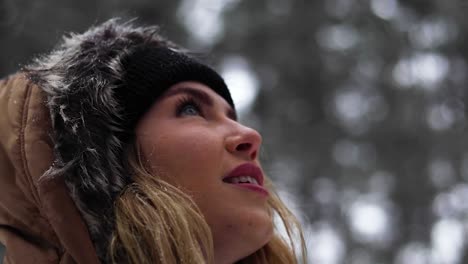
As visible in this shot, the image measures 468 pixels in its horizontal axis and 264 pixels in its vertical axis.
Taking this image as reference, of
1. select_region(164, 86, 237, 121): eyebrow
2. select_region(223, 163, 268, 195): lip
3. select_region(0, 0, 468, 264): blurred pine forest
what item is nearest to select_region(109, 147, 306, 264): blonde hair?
select_region(223, 163, 268, 195): lip

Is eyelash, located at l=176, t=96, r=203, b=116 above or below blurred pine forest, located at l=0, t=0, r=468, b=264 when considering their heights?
above

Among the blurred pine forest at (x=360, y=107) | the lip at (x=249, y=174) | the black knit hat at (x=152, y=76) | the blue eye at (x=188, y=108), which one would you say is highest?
the black knit hat at (x=152, y=76)

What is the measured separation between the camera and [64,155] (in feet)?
4.57

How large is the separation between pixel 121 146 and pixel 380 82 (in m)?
4.37

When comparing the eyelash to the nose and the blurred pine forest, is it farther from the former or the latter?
the blurred pine forest

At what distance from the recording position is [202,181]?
1403 millimetres

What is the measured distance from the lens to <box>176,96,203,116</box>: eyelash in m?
1.55

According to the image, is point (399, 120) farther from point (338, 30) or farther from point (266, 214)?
point (266, 214)

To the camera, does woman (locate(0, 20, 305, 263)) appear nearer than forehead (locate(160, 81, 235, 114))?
Yes

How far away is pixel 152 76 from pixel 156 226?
455mm

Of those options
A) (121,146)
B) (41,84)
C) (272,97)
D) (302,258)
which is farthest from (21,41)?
(272,97)

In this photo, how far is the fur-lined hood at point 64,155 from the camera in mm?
1331

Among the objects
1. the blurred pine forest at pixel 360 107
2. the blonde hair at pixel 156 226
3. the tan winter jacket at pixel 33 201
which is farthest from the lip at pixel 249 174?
the blurred pine forest at pixel 360 107

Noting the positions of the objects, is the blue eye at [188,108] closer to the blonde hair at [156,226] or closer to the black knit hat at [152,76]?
the black knit hat at [152,76]
